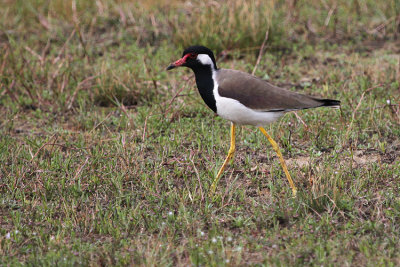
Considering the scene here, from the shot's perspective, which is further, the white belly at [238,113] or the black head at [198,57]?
the black head at [198,57]

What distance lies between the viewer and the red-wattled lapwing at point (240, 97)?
4.64m

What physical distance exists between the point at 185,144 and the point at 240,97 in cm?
130

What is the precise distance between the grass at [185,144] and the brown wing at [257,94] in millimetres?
586

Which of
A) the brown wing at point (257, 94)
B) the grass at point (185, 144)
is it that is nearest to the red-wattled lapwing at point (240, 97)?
the brown wing at point (257, 94)

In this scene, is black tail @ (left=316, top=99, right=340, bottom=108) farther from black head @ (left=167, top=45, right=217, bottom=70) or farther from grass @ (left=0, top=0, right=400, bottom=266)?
black head @ (left=167, top=45, right=217, bottom=70)

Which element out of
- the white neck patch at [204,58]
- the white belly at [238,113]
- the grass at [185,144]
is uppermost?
the white neck patch at [204,58]

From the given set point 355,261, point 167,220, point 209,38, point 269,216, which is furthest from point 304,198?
point 209,38

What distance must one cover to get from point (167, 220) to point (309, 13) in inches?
208

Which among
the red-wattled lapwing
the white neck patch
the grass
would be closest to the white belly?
the red-wattled lapwing

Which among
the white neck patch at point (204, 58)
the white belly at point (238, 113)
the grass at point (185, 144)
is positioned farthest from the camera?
the white neck patch at point (204, 58)

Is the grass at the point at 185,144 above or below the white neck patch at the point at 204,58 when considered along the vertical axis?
below

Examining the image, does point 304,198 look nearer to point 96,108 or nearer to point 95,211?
point 95,211

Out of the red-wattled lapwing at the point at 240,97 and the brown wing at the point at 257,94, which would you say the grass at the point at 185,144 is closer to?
the red-wattled lapwing at the point at 240,97

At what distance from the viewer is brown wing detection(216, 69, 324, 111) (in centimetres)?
466
